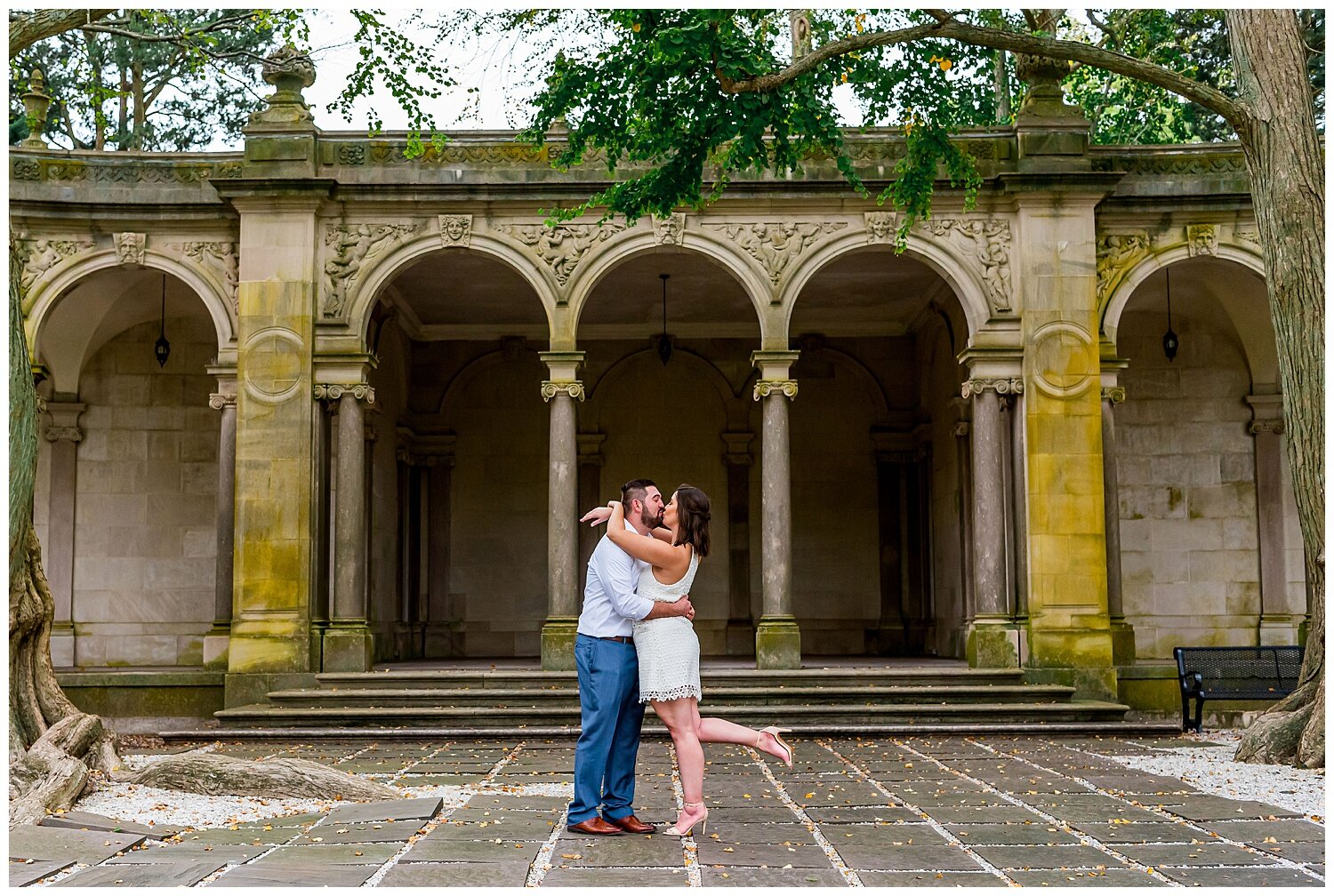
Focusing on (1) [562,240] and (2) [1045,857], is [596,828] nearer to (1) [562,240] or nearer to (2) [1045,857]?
(2) [1045,857]

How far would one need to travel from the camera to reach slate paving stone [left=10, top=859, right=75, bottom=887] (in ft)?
17.8

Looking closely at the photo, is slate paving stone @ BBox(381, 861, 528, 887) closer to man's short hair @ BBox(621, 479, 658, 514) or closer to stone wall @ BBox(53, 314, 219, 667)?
man's short hair @ BBox(621, 479, 658, 514)

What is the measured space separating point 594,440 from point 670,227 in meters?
5.74

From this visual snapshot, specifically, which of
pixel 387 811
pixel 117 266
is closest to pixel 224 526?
pixel 117 266

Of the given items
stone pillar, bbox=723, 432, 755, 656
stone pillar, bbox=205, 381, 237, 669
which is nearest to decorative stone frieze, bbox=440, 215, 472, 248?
stone pillar, bbox=205, 381, 237, 669

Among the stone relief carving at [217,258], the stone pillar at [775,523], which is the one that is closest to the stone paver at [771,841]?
the stone pillar at [775,523]

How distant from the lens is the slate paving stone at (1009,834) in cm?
647

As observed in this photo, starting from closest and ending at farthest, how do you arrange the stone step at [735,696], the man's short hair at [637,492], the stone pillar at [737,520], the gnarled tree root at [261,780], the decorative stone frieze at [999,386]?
the man's short hair at [637,492]
the gnarled tree root at [261,780]
the stone step at [735,696]
the decorative stone frieze at [999,386]
the stone pillar at [737,520]

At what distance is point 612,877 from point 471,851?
91 cm

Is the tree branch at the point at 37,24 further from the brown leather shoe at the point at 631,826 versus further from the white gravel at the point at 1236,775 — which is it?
the white gravel at the point at 1236,775

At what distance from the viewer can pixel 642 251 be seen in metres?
15.0

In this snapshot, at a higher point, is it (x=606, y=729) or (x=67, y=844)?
(x=606, y=729)

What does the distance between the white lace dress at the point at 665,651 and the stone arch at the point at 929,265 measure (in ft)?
28.6

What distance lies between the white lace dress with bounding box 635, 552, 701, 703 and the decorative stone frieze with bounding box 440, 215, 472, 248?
9.23 m
